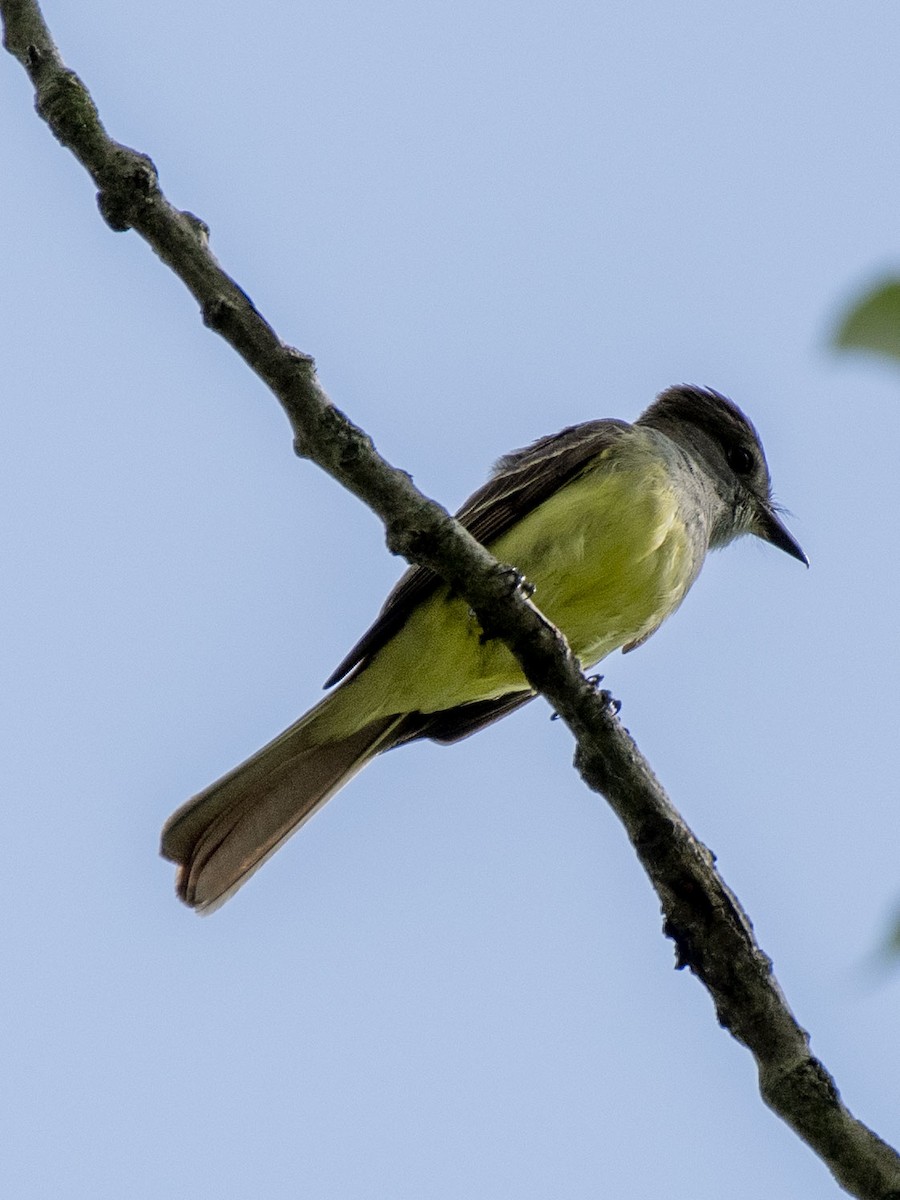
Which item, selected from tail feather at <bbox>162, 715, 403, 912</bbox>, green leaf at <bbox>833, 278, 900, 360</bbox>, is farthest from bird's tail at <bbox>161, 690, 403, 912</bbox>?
green leaf at <bbox>833, 278, 900, 360</bbox>

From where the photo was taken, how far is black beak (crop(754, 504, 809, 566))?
7.63m

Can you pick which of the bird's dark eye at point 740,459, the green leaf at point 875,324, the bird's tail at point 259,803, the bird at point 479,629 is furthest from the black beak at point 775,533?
the green leaf at point 875,324

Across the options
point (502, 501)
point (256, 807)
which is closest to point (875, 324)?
point (502, 501)

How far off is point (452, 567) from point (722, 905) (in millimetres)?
1072

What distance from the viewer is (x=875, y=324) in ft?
4.59

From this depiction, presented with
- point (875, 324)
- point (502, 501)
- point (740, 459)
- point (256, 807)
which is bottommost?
point (875, 324)

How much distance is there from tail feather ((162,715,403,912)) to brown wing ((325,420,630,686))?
0.33 m

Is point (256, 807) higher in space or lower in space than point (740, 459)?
lower

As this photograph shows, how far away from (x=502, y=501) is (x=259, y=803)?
1.58 meters

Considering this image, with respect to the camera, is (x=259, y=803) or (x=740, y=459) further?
(x=740, y=459)

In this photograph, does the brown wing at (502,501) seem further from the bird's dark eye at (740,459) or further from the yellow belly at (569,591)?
the bird's dark eye at (740,459)

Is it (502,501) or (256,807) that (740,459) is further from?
(256,807)

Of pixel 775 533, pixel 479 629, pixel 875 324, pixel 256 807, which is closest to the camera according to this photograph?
pixel 875 324

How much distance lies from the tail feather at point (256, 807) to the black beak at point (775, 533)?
250 cm
